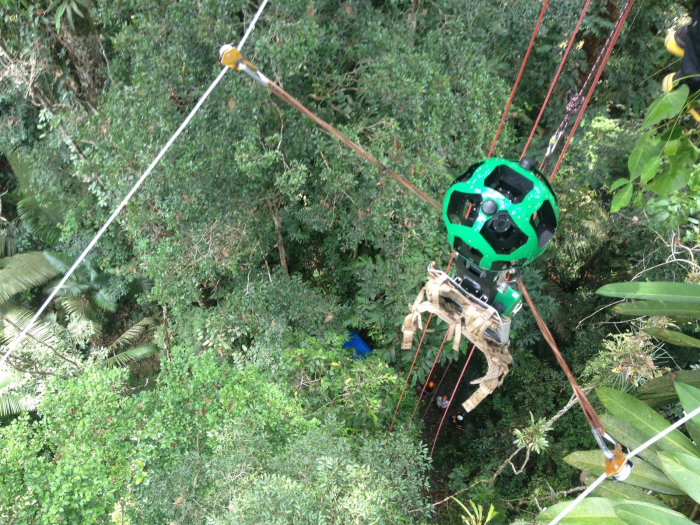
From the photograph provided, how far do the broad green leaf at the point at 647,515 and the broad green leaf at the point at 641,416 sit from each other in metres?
0.53

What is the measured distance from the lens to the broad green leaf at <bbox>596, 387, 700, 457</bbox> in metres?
2.62

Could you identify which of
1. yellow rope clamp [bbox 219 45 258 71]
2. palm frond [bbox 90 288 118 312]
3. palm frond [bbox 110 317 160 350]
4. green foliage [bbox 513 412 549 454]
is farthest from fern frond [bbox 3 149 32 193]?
green foliage [bbox 513 412 549 454]

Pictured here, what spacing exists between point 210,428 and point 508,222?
333 centimetres

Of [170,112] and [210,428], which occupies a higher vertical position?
[170,112]

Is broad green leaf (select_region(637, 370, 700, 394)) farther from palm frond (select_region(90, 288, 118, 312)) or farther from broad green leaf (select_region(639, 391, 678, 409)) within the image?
palm frond (select_region(90, 288, 118, 312))

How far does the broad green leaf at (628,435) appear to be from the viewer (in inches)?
114

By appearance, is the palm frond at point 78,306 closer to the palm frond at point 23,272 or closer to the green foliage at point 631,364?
the palm frond at point 23,272

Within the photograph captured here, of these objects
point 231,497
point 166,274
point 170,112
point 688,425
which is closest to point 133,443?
point 231,497

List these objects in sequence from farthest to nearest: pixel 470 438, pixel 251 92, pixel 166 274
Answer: pixel 470 438 < pixel 166 274 < pixel 251 92

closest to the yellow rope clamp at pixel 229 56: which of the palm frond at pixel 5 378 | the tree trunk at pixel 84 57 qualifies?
the tree trunk at pixel 84 57

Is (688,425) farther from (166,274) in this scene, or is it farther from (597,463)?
(166,274)

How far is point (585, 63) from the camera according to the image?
6.25 m

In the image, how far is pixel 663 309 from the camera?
283 centimetres

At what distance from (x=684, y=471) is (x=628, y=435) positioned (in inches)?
32.6
